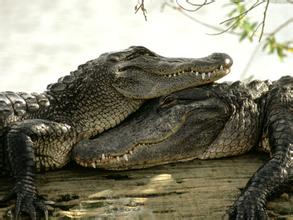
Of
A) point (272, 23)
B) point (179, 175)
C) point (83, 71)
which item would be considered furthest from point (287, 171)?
point (272, 23)

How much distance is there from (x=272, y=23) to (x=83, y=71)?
43.2 feet

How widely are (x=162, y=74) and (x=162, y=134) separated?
54 cm

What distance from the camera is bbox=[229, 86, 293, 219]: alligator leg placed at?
5012 mm

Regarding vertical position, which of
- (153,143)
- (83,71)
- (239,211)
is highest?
(83,71)

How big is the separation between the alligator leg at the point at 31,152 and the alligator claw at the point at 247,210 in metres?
1.24

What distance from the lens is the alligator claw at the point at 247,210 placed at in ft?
16.3

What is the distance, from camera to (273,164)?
17.6ft

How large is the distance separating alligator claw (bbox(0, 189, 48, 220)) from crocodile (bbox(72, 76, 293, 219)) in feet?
2.25

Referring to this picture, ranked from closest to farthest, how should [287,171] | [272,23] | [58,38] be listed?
1. [287,171]
2. [272,23]
3. [58,38]

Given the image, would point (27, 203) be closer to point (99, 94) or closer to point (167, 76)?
point (99, 94)

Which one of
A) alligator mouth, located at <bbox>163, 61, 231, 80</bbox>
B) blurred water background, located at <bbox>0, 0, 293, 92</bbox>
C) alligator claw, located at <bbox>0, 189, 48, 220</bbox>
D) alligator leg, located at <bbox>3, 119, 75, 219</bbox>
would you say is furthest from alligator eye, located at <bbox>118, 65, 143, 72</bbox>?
blurred water background, located at <bbox>0, 0, 293, 92</bbox>

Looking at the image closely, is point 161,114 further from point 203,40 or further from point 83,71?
point 203,40

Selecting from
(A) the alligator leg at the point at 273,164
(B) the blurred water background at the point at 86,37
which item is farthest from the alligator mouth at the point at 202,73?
(B) the blurred water background at the point at 86,37

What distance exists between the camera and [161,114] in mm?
5832
